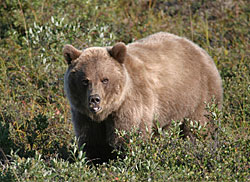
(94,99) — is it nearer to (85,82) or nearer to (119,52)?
(85,82)

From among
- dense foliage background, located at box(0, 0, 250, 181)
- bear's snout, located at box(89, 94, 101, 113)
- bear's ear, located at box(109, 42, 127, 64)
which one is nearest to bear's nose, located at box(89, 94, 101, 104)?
bear's snout, located at box(89, 94, 101, 113)

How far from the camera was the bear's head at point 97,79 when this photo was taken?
18.2 feet

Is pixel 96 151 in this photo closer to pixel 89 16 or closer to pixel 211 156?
pixel 211 156

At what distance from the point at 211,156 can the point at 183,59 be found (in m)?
2.15

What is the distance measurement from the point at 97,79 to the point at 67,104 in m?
2.33

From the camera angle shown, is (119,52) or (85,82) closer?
(85,82)

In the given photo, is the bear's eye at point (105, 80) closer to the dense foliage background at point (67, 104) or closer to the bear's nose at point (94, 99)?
the bear's nose at point (94, 99)

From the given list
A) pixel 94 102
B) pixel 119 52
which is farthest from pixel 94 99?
pixel 119 52

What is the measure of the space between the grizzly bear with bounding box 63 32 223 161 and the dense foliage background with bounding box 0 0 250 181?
0.38 metres

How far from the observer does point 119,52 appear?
5.80 metres

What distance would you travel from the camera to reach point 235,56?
8.95 m

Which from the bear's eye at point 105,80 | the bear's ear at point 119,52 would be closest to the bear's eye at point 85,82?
the bear's eye at point 105,80

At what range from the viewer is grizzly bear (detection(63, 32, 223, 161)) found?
564cm

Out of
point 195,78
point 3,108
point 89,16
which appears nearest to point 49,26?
point 89,16
